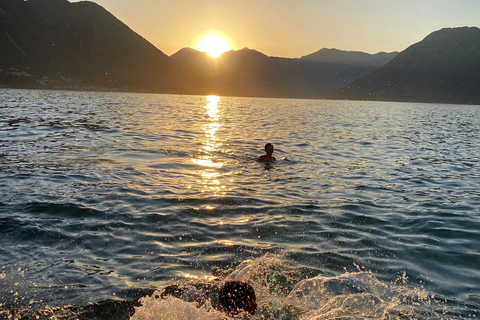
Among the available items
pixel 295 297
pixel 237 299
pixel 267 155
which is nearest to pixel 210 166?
pixel 267 155

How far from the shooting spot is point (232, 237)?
24.0 feet

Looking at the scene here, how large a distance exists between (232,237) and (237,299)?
2560mm

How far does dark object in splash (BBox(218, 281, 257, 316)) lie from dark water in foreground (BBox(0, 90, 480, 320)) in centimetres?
22

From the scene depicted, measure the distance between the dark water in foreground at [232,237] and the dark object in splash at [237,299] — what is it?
22cm

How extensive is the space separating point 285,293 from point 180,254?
202cm

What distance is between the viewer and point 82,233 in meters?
7.15

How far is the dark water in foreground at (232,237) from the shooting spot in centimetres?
504

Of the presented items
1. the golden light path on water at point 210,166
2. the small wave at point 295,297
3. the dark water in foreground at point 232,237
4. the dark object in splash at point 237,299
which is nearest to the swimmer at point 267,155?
the dark water in foreground at point 232,237

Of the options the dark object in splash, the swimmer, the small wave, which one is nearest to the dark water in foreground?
the small wave

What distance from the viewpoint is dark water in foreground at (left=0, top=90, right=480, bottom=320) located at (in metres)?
5.04

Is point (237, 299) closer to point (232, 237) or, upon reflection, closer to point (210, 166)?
point (232, 237)

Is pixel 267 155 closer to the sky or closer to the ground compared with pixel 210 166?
closer to the sky

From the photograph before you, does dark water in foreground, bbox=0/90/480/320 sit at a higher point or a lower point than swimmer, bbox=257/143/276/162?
lower

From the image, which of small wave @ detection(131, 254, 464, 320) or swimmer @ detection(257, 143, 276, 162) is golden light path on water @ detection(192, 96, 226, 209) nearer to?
swimmer @ detection(257, 143, 276, 162)
